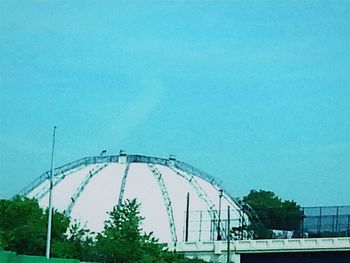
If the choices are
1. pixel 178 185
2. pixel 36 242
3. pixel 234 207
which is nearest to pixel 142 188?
pixel 178 185

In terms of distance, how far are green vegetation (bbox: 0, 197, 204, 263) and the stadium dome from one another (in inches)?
1255

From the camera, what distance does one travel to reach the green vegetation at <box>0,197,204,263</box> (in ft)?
162

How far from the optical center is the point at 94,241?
52375mm

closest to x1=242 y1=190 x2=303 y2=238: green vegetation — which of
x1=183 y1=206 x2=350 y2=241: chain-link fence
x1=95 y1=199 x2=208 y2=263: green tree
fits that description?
x1=183 y1=206 x2=350 y2=241: chain-link fence

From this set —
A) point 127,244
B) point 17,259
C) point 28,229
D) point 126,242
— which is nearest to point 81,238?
point 28,229

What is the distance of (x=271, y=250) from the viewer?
78250mm

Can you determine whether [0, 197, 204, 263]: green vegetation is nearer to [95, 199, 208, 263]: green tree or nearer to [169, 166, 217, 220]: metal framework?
[95, 199, 208, 263]: green tree

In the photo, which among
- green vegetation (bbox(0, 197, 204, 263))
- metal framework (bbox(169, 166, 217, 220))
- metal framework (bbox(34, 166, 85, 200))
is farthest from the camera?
metal framework (bbox(169, 166, 217, 220))

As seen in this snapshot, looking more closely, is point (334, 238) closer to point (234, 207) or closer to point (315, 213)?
point (315, 213)

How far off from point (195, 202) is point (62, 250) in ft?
153

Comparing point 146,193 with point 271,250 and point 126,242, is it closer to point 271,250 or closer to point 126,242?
point 271,250

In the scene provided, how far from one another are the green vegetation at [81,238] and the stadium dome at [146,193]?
31.9m

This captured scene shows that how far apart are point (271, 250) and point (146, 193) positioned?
64.7ft

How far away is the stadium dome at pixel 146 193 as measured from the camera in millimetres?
92375
